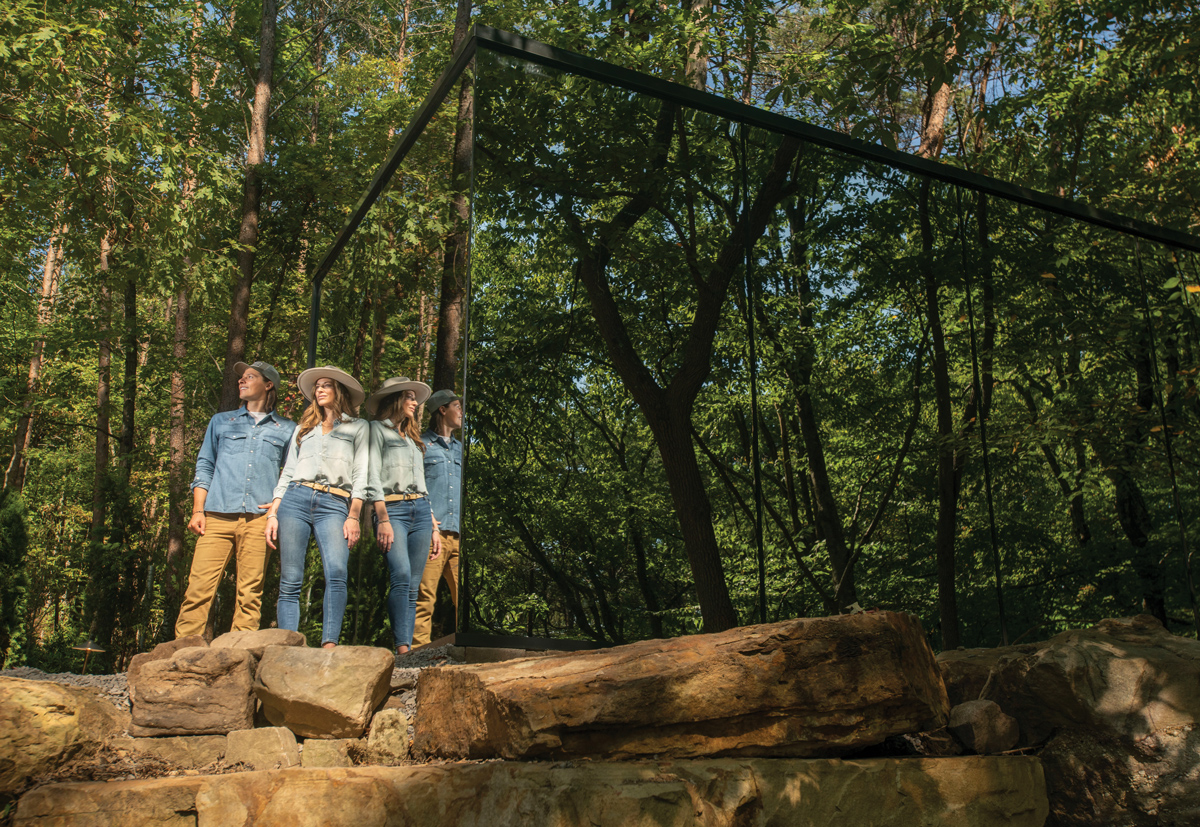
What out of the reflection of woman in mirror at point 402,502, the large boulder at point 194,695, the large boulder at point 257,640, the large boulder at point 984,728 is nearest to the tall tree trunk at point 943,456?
the large boulder at point 984,728

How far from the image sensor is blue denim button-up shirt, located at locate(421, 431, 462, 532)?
4336 millimetres

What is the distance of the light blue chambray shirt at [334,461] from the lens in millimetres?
4902

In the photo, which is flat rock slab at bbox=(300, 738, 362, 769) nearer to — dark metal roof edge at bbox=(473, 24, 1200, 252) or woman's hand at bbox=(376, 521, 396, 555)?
woman's hand at bbox=(376, 521, 396, 555)

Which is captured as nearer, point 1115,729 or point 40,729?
point 40,729

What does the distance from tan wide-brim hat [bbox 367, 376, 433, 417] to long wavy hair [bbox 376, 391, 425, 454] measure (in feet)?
0.09

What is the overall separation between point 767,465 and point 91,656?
11.7 metres

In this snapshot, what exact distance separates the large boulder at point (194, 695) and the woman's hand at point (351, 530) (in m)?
1.04

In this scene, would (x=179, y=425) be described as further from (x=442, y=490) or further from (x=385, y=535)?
(x=442, y=490)

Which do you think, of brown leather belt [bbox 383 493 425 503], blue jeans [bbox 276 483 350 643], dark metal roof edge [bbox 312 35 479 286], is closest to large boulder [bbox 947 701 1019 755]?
brown leather belt [bbox 383 493 425 503]

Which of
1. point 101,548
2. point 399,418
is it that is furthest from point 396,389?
point 101,548

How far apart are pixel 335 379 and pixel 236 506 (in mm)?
992

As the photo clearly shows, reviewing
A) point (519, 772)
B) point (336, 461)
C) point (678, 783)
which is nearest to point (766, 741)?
point (678, 783)

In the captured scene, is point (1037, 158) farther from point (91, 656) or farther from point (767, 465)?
point (91, 656)

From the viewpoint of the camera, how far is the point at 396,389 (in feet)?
16.6
